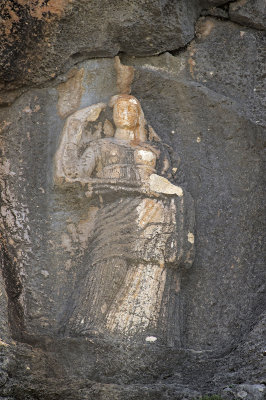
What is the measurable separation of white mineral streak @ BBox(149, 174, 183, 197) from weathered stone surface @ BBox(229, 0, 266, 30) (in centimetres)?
192

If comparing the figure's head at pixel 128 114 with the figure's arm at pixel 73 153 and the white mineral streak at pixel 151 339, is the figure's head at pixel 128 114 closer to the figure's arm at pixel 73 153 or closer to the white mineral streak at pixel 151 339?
the figure's arm at pixel 73 153

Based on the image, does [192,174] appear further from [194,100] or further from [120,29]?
[120,29]

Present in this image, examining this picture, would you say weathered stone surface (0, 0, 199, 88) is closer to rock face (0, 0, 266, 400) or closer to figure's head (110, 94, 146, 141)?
rock face (0, 0, 266, 400)

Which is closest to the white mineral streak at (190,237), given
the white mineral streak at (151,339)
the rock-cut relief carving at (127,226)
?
the rock-cut relief carving at (127,226)

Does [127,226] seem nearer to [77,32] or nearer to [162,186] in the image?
[162,186]

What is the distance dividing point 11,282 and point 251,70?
3.05 metres

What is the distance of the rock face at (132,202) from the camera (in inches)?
308

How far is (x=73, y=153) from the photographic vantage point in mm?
8594

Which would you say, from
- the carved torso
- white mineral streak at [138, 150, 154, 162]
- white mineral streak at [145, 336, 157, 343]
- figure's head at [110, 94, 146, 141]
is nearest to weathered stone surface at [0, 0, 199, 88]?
figure's head at [110, 94, 146, 141]

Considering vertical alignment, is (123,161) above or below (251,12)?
below

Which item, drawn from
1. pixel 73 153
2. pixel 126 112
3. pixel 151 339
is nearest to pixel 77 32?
pixel 126 112

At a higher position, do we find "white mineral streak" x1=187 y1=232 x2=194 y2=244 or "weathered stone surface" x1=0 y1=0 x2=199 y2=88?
"weathered stone surface" x1=0 y1=0 x2=199 y2=88

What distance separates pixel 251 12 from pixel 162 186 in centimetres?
207

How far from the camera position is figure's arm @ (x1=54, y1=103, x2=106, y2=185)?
8508 mm
